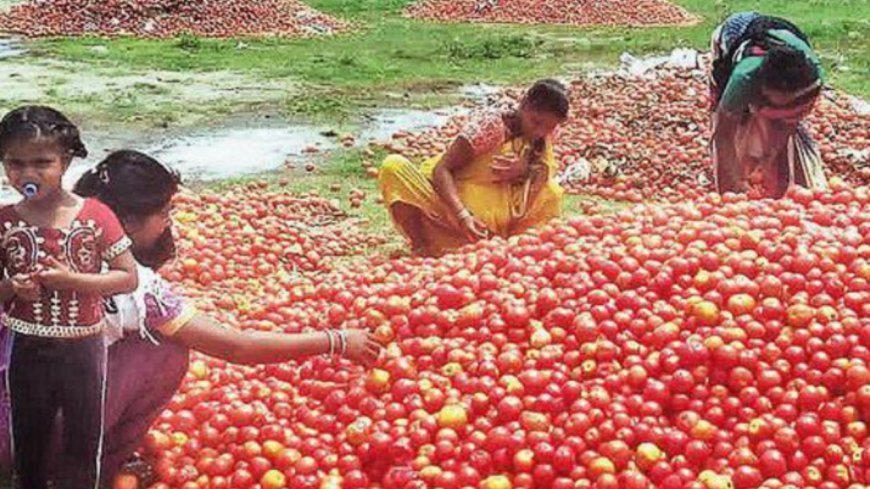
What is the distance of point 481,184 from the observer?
300 inches

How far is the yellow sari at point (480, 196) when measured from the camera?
7.61 metres

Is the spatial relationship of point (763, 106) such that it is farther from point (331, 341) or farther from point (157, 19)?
point (157, 19)

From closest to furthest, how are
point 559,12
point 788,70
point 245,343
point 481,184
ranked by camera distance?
point 245,343, point 788,70, point 481,184, point 559,12

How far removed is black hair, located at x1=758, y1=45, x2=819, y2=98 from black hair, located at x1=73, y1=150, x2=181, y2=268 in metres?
4.11

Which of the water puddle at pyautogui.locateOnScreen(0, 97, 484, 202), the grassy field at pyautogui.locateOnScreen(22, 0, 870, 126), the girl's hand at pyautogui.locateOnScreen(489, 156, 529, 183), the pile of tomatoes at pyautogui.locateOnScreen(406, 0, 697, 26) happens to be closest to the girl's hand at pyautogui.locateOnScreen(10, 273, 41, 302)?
the girl's hand at pyautogui.locateOnScreen(489, 156, 529, 183)

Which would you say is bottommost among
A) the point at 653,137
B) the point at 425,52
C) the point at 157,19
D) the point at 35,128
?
the point at 157,19

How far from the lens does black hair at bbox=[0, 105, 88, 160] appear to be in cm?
385

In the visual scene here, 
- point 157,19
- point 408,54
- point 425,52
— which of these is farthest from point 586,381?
point 157,19

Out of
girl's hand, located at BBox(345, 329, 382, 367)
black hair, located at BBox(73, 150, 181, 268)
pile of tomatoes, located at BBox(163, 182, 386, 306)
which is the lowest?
pile of tomatoes, located at BBox(163, 182, 386, 306)

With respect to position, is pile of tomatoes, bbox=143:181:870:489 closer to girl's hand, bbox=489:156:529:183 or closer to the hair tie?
the hair tie

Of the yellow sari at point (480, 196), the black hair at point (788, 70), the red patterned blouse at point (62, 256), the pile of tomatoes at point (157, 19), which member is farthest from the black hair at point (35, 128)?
the pile of tomatoes at point (157, 19)

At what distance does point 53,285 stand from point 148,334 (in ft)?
2.07

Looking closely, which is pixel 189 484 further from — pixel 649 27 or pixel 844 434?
pixel 649 27

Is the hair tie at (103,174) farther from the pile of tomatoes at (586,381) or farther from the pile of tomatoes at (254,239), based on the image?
the pile of tomatoes at (254,239)
